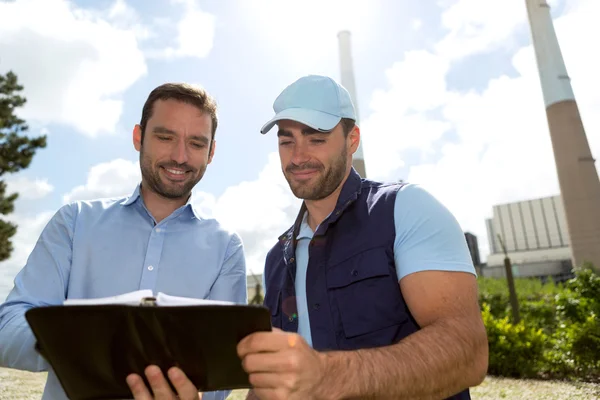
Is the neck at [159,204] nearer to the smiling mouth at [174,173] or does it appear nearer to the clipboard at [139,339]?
the smiling mouth at [174,173]

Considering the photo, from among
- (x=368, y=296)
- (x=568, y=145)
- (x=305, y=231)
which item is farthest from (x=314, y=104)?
(x=568, y=145)

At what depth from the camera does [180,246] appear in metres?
2.23

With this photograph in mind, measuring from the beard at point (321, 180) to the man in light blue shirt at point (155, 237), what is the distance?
1.58 ft

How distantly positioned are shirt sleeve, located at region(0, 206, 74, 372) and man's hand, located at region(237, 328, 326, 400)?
0.95 m

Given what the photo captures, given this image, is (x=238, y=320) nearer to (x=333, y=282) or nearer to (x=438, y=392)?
(x=438, y=392)

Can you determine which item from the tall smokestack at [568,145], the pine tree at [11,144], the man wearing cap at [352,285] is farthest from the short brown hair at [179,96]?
the tall smokestack at [568,145]

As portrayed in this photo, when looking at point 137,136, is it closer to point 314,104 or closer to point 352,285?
point 314,104

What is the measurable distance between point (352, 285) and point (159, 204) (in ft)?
3.71

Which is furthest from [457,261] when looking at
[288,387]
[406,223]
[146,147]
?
[146,147]

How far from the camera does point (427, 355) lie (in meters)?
1.39

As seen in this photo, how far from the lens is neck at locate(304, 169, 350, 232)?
2.28 meters

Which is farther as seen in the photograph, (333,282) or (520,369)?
(520,369)

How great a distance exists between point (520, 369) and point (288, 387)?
9.01m

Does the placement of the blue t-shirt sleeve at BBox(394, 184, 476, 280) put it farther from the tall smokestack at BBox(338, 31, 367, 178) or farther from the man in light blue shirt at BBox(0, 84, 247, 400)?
the tall smokestack at BBox(338, 31, 367, 178)
